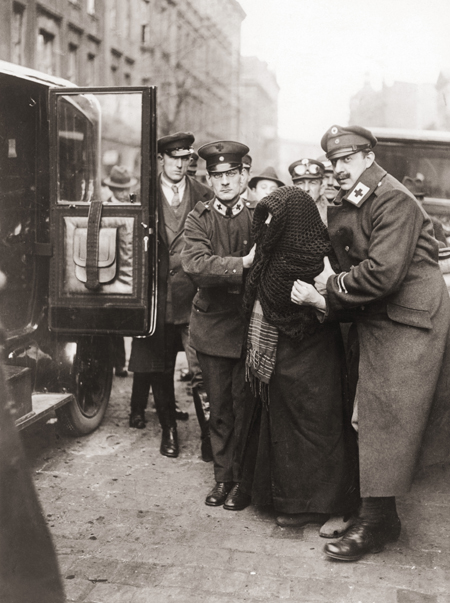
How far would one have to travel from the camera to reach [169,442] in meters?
4.91

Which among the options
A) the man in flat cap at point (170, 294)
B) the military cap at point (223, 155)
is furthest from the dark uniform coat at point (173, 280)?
the military cap at point (223, 155)

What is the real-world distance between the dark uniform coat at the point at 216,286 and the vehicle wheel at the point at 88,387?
1.24 meters

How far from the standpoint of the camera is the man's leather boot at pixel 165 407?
4.94 metres

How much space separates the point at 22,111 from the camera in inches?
178

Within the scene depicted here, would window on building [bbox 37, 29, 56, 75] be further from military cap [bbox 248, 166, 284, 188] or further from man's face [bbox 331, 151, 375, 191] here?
man's face [bbox 331, 151, 375, 191]

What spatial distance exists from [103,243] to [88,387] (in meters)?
1.23

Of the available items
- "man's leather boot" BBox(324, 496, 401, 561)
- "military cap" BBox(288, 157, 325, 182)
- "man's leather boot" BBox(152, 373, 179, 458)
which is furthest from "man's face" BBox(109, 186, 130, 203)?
"man's leather boot" BBox(324, 496, 401, 561)

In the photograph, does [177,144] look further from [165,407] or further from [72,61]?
[72,61]

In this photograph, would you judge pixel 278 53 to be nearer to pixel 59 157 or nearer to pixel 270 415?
pixel 59 157

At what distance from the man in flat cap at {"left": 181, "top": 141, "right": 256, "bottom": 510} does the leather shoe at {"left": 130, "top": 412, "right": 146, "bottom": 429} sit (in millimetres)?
1414

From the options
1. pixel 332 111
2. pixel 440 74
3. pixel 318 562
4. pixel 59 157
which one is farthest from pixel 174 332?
pixel 440 74

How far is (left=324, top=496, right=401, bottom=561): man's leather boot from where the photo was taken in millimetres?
3332

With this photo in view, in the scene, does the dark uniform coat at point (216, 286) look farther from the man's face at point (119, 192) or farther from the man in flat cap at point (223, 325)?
the man's face at point (119, 192)

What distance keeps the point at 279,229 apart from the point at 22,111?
6.71 ft
